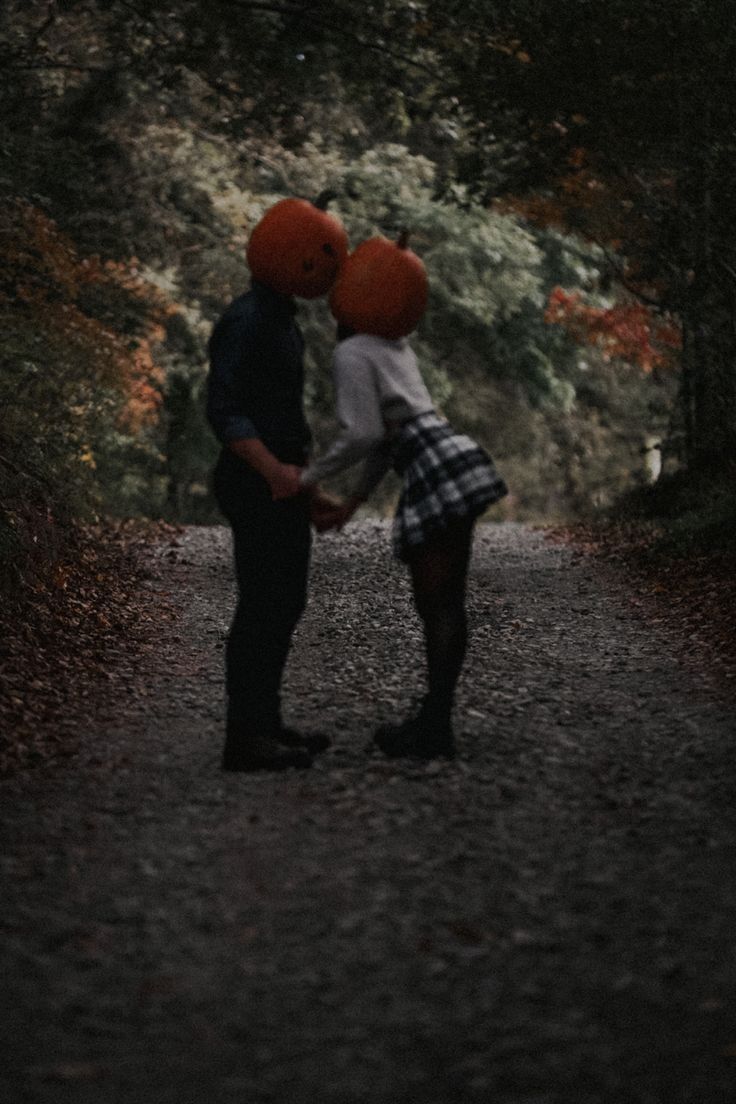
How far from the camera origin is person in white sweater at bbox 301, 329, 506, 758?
5.11 m

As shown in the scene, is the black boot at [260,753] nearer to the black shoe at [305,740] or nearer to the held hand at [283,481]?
the black shoe at [305,740]

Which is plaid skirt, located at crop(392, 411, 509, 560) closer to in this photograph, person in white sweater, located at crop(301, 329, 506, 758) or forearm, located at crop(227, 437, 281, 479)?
person in white sweater, located at crop(301, 329, 506, 758)

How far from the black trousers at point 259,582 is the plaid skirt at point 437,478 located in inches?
17.1

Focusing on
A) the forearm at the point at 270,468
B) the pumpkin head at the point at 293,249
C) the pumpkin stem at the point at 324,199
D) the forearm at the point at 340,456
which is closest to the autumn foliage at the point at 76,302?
the pumpkin stem at the point at 324,199

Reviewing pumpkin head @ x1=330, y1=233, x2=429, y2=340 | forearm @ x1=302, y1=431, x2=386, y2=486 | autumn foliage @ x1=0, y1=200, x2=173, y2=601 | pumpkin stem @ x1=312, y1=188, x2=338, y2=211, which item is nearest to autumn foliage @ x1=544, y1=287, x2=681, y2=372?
autumn foliage @ x1=0, y1=200, x2=173, y2=601

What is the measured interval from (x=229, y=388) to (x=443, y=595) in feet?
3.86

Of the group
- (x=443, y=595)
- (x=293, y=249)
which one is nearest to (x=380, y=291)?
(x=293, y=249)

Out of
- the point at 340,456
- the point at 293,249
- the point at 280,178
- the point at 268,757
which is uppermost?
the point at 280,178

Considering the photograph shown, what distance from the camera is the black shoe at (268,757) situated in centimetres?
548

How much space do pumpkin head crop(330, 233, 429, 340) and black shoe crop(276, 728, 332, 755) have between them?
5.64 ft

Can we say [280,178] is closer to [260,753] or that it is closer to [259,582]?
[259,582]

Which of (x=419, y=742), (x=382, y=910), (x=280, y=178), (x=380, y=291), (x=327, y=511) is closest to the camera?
(x=382, y=910)

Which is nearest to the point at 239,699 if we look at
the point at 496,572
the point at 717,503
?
the point at 496,572

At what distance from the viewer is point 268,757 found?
5.48m
